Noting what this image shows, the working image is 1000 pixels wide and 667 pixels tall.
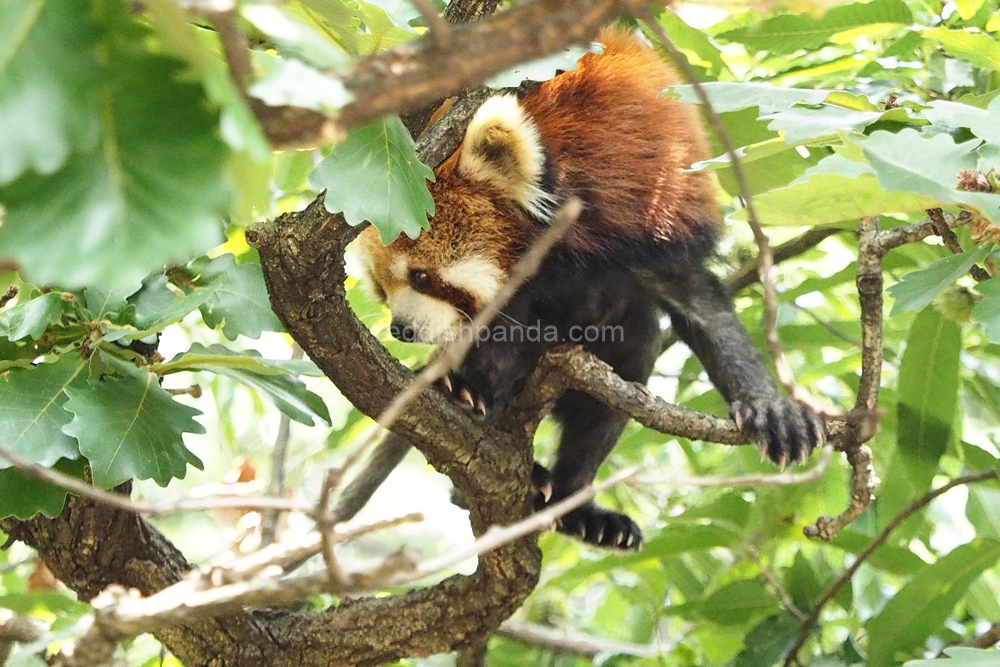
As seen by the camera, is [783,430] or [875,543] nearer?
[783,430]

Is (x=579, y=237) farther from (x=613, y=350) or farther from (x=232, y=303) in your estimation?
(x=232, y=303)

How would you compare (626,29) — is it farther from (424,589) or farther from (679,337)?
(424,589)

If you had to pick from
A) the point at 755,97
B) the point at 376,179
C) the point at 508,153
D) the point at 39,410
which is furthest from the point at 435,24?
the point at 508,153

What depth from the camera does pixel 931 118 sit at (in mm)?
1266

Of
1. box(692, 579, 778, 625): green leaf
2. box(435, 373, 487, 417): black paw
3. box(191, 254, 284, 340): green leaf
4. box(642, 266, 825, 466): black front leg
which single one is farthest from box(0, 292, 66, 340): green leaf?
box(692, 579, 778, 625): green leaf

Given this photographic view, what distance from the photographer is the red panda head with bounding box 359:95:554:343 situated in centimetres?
175

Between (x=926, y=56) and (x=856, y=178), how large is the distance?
111cm

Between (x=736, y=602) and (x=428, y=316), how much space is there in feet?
3.33

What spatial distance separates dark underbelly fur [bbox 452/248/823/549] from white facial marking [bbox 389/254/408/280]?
0.24 metres

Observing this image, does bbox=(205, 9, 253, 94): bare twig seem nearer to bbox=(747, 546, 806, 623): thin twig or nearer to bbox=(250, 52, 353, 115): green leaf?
bbox=(250, 52, 353, 115): green leaf

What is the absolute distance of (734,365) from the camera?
6.43ft

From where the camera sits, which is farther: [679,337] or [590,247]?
[679,337]

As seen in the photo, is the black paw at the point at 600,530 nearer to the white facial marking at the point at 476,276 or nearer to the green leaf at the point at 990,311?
the white facial marking at the point at 476,276

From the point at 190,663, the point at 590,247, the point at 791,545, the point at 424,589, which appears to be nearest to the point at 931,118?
the point at 590,247
